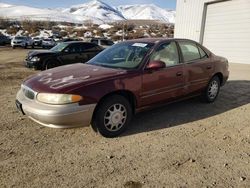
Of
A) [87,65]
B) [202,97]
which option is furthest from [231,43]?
[87,65]

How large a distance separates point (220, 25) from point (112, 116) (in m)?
13.2

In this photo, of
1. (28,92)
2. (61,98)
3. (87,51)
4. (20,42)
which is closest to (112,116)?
(61,98)

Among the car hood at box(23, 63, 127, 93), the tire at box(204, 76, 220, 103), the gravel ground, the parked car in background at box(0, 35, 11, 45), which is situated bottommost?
the parked car in background at box(0, 35, 11, 45)

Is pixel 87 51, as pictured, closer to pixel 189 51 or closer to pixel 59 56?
pixel 59 56

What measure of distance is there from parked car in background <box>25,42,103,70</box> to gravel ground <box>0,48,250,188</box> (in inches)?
249

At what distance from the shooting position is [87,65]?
514 cm

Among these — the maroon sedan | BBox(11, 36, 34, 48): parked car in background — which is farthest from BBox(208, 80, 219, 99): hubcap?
BBox(11, 36, 34, 48): parked car in background

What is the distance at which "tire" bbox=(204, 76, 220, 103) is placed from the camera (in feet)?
20.3

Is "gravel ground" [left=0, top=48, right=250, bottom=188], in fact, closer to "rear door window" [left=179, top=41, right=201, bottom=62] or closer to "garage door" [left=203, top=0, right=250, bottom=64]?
"rear door window" [left=179, top=41, right=201, bottom=62]

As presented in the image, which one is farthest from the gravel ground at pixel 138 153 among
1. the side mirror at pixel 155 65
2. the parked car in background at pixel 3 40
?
the parked car in background at pixel 3 40

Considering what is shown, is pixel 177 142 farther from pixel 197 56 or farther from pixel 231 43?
pixel 231 43

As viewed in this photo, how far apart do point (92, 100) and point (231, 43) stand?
12.9m

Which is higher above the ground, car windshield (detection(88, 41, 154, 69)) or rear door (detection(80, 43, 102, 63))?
car windshield (detection(88, 41, 154, 69))

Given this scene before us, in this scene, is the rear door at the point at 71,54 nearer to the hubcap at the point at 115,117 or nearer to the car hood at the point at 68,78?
the car hood at the point at 68,78
